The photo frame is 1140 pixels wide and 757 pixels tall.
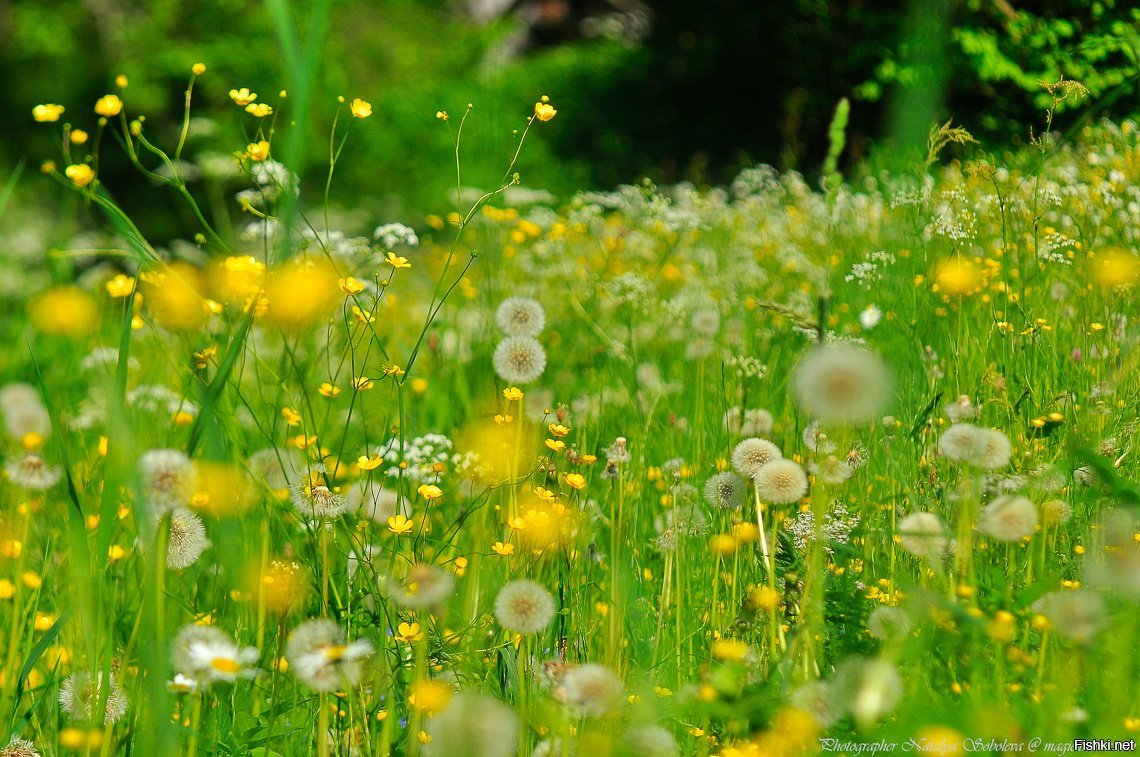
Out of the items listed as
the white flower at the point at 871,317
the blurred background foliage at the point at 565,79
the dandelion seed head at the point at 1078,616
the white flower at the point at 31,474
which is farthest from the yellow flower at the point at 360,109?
the blurred background foliage at the point at 565,79

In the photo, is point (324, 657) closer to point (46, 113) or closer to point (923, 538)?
point (923, 538)

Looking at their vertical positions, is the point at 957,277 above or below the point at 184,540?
above

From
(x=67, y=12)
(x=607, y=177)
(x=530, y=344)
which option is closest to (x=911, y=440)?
(x=530, y=344)

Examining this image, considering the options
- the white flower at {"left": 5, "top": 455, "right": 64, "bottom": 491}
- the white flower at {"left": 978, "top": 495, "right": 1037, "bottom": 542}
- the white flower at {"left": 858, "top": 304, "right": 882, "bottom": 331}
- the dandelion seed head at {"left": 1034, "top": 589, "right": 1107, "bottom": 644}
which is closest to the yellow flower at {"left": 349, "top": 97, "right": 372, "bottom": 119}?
the white flower at {"left": 5, "top": 455, "right": 64, "bottom": 491}

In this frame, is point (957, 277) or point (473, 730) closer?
point (473, 730)

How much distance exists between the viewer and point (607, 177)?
10.9 metres

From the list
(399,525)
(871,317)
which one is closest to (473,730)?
(399,525)

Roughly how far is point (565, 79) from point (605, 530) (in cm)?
1010

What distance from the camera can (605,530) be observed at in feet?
6.48

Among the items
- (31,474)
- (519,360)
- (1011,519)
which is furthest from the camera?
(519,360)

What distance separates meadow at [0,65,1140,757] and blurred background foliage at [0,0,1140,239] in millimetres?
2401

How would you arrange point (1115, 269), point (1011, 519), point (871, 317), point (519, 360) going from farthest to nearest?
point (871, 317) < point (1115, 269) < point (519, 360) < point (1011, 519)

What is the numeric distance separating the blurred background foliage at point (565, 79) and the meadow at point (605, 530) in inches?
94.5

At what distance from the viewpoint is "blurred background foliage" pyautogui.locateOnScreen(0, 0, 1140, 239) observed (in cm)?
596
